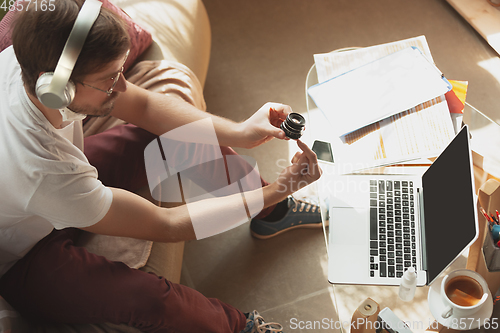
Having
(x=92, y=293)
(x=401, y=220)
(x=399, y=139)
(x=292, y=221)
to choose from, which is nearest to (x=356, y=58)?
(x=399, y=139)

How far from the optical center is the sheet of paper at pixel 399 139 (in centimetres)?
129

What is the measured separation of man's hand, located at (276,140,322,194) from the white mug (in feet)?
1.42

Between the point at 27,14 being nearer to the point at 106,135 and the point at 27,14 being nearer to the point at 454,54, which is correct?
the point at 106,135

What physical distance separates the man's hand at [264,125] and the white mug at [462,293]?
24.0 inches

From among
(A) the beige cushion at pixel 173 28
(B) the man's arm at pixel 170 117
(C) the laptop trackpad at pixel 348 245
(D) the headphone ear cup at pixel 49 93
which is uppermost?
(D) the headphone ear cup at pixel 49 93

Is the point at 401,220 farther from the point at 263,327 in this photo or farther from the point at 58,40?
the point at 58,40

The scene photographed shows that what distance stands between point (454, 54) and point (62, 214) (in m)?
2.05

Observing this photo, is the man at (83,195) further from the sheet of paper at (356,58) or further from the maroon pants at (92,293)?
the sheet of paper at (356,58)

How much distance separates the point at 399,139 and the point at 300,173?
1.06 feet

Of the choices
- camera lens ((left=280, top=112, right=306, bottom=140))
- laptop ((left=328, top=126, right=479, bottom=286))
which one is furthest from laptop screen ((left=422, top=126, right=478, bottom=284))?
camera lens ((left=280, top=112, right=306, bottom=140))

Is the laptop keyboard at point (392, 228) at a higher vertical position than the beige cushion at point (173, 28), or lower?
lower

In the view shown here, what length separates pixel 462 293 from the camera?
98cm

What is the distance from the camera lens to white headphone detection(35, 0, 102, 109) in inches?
35.8

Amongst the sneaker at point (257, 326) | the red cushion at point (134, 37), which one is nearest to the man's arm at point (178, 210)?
the sneaker at point (257, 326)
